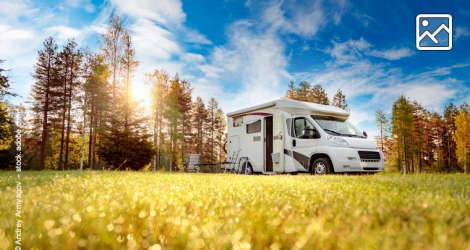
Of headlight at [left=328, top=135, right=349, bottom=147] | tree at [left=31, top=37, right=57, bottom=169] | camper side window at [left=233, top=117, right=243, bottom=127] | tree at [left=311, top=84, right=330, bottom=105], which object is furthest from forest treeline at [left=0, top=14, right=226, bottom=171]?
tree at [left=311, top=84, right=330, bottom=105]

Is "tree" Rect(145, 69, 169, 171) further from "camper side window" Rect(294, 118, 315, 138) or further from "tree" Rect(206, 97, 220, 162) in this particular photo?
"camper side window" Rect(294, 118, 315, 138)

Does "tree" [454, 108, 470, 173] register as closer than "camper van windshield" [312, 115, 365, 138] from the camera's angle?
No

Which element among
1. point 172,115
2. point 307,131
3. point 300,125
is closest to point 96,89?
point 172,115

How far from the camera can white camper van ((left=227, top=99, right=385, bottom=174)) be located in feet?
30.3

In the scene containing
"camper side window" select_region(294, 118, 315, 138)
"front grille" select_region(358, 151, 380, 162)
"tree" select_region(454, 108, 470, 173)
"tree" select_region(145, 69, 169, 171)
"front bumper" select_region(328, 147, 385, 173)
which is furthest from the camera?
"tree" select_region(454, 108, 470, 173)

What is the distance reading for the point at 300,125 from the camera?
34.1 feet

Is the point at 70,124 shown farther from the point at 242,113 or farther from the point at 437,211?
the point at 437,211

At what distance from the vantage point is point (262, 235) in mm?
1371

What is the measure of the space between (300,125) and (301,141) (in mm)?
605

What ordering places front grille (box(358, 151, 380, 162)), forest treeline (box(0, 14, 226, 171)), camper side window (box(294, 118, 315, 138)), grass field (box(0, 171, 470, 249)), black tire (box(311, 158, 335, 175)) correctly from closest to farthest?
grass field (box(0, 171, 470, 249)) < black tire (box(311, 158, 335, 175)) < front grille (box(358, 151, 380, 162)) < camper side window (box(294, 118, 315, 138)) < forest treeline (box(0, 14, 226, 171))

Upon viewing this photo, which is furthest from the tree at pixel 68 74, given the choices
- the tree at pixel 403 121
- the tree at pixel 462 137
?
the tree at pixel 462 137

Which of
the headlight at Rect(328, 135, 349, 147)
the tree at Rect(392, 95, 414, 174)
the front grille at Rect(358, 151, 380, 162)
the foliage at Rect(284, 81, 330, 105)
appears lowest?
the front grille at Rect(358, 151, 380, 162)

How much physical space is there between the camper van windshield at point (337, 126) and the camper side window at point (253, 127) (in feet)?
7.94

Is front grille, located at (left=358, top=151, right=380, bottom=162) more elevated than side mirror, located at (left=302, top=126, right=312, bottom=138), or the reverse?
side mirror, located at (left=302, top=126, right=312, bottom=138)
